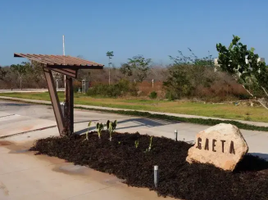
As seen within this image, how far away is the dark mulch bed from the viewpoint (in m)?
5.39

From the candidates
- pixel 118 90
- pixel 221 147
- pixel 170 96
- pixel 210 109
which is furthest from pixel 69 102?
pixel 118 90

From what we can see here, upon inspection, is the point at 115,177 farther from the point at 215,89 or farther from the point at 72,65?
the point at 215,89

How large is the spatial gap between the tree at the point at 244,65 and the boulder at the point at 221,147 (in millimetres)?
835

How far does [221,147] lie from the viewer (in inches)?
242

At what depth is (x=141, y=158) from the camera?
7.09 metres

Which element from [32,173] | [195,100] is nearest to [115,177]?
[32,173]

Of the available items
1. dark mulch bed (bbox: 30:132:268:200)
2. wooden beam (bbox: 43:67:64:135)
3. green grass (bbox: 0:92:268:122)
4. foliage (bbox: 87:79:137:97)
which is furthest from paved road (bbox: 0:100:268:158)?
foliage (bbox: 87:79:137:97)

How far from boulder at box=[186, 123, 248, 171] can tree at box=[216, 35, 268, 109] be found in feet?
2.74

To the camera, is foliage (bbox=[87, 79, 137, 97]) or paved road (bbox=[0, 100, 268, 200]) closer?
paved road (bbox=[0, 100, 268, 200])

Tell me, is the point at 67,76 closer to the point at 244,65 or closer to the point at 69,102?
the point at 69,102

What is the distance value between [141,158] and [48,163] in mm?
1945

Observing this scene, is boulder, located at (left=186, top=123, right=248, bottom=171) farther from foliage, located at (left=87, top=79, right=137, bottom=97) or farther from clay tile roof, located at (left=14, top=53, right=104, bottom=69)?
foliage, located at (left=87, top=79, right=137, bottom=97)

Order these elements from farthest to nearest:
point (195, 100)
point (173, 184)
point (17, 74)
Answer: point (17, 74)
point (195, 100)
point (173, 184)

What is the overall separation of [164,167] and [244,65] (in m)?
2.25
